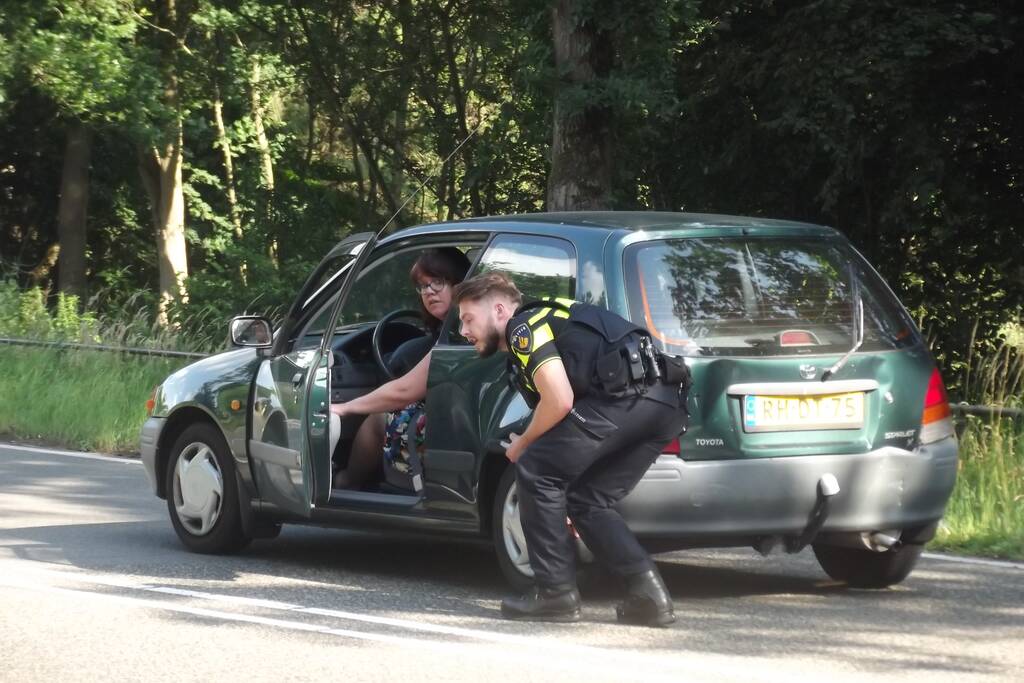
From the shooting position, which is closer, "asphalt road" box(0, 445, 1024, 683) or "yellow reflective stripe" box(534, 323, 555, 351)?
"asphalt road" box(0, 445, 1024, 683)

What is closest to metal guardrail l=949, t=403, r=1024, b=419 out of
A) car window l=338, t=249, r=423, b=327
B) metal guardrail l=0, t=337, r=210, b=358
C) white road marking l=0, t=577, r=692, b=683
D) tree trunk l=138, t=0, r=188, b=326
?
car window l=338, t=249, r=423, b=327

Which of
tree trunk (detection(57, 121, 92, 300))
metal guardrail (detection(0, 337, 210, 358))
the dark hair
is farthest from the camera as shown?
tree trunk (detection(57, 121, 92, 300))

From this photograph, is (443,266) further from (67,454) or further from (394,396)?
(67,454)

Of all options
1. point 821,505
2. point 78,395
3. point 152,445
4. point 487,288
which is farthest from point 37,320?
point 821,505

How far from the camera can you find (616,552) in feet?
22.2

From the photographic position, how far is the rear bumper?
271 inches

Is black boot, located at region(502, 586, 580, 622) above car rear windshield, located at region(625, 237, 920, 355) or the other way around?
the other way around

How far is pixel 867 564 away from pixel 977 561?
104 centimetres

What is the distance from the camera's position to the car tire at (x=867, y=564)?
7793 mm

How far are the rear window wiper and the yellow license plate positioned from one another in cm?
10

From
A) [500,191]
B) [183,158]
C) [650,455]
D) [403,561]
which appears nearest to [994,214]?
[500,191]

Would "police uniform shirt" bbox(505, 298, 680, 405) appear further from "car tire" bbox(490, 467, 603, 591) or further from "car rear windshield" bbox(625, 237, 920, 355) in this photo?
"car tire" bbox(490, 467, 603, 591)

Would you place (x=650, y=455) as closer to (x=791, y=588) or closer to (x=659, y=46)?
(x=791, y=588)

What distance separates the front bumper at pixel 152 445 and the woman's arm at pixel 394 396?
1.35m
